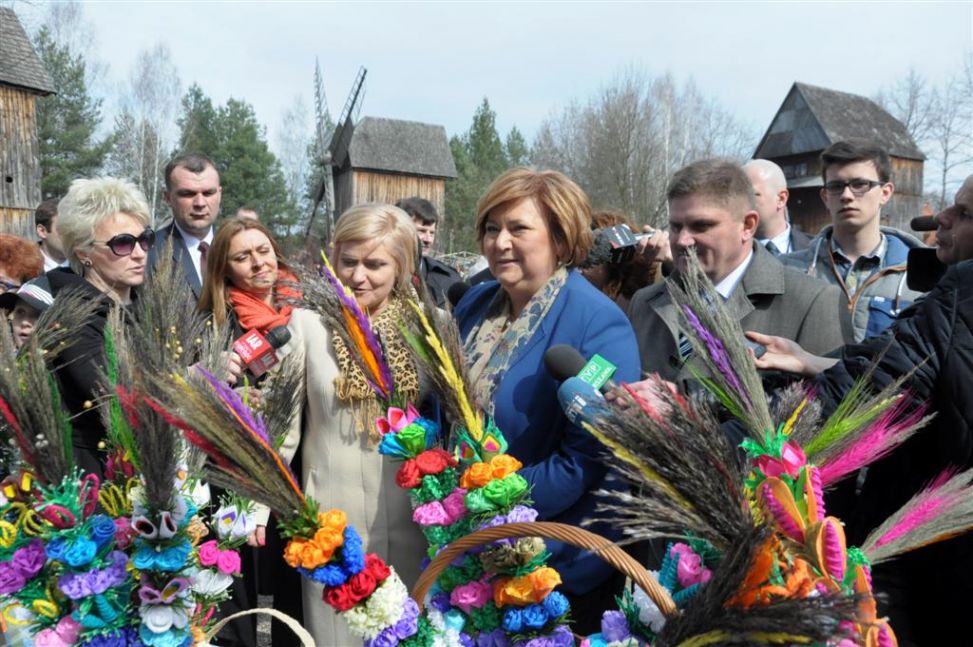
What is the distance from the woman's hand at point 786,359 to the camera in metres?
2.36

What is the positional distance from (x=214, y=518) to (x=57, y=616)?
387 millimetres

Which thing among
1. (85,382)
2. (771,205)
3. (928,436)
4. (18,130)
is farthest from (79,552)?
(18,130)

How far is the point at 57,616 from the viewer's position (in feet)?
6.15

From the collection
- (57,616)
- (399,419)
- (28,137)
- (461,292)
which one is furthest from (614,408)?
(28,137)

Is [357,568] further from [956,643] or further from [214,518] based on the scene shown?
[956,643]

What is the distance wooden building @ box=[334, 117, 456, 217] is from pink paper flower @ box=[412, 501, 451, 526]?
1435 inches

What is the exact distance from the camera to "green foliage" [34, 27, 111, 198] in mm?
37625

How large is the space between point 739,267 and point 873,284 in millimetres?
1044

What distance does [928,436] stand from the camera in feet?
6.61

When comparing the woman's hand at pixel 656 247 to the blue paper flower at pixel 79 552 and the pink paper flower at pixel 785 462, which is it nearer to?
the pink paper flower at pixel 785 462

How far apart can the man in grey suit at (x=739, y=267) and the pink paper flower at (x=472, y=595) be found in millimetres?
1198

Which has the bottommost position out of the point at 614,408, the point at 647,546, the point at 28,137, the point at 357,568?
the point at 647,546

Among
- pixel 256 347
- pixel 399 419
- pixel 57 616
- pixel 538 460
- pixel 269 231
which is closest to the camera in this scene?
pixel 57 616

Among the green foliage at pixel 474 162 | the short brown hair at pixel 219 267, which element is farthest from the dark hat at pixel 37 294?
the green foliage at pixel 474 162
